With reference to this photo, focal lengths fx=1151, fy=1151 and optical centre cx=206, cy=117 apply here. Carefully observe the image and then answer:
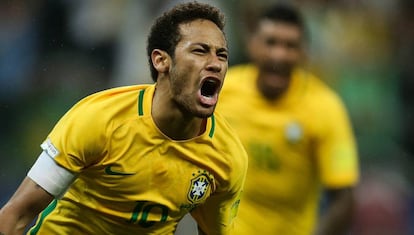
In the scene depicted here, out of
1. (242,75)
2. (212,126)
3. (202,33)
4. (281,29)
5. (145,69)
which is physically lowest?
(145,69)

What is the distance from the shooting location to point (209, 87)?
4910 millimetres

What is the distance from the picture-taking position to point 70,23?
10.4 meters

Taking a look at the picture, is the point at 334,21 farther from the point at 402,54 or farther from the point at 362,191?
the point at 362,191

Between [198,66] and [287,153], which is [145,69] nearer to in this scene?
[287,153]

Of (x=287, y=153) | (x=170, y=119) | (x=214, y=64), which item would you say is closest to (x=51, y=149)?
(x=170, y=119)

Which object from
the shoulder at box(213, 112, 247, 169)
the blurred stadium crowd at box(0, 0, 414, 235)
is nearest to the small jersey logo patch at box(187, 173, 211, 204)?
the shoulder at box(213, 112, 247, 169)

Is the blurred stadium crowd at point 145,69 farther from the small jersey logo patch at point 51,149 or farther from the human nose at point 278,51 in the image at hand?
the small jersey logo patch at point 51,149

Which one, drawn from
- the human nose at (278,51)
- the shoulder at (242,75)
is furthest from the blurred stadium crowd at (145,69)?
the human nose at (278,51)

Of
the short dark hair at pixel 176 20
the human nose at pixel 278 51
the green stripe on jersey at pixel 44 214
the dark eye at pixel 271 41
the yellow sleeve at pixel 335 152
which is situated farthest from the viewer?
the dark eye at pixel 271 41

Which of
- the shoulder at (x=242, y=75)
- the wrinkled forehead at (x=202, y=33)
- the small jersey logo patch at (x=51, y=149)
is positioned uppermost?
the wrinkled forehead at (x=202, y=33)

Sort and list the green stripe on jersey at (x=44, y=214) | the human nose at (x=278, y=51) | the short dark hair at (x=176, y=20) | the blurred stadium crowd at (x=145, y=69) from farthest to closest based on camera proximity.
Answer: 1. the blurred stadium crowd at (x=145, y=69)
2. the human nose at (x=278, y=51)
3. the green stripe on jersey at (x=44, y=214)
4. the short dark hair at (x=176, y=20)

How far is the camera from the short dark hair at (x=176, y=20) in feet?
16.1

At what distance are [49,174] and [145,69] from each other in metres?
5.44

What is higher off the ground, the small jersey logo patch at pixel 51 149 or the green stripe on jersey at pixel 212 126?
the small jersey logo patch at pixel 51 149
